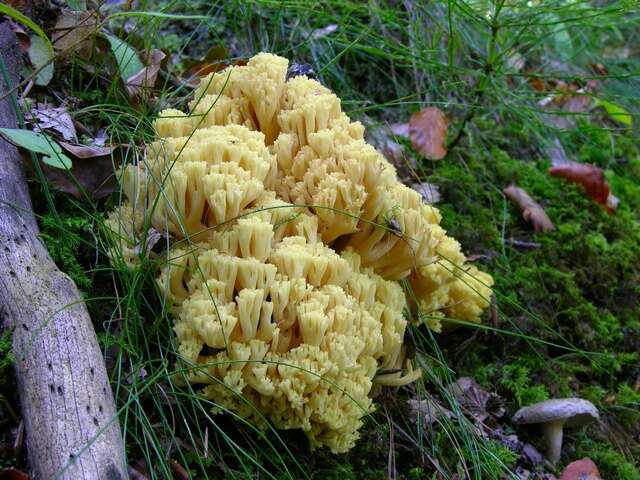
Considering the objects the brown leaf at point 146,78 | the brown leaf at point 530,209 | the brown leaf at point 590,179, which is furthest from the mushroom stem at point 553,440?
the brown leaf at point 146,78

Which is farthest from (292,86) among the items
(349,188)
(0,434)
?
(0,434)

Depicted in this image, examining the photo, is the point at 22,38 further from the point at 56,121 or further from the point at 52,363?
the point at 52,363

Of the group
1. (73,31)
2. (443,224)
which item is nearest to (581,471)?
(443,224)

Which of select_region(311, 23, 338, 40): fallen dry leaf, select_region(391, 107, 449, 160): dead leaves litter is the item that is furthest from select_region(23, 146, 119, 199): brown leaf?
select_region(391, 107, 449, 160): dead leaves litter

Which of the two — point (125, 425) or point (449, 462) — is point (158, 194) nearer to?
point (125, 425)

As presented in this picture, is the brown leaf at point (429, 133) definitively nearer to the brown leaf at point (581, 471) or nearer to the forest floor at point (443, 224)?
the forest floor at point (443, 224)

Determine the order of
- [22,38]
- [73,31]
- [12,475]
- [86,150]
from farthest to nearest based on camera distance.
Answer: [73,31] < [22,38] < [86,150] < [12,475]
